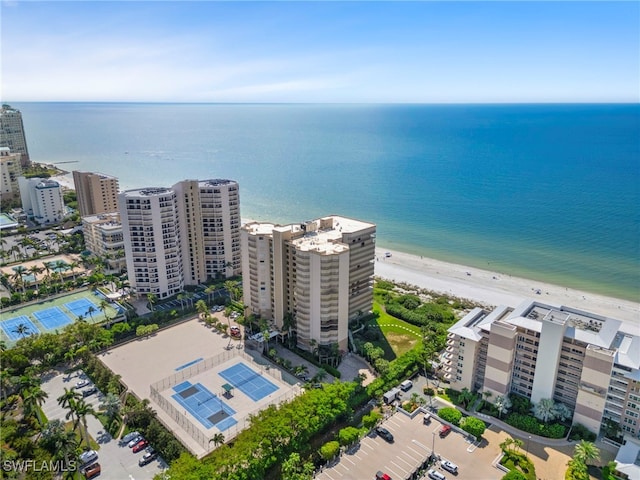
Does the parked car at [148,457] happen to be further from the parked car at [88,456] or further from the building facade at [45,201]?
the building facade at [45,201]

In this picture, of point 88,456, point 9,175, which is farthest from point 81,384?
point 9,175

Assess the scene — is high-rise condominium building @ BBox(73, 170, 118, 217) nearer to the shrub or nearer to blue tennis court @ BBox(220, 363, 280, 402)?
blue tennis court @ BBox(220, 363, 280, 402)

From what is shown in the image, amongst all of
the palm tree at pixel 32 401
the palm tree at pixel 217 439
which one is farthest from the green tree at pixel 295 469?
the palm tree at pixel 32 401

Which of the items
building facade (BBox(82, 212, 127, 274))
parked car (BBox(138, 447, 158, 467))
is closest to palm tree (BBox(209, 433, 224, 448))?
parked car (BBox(138, 447, 158, 467))

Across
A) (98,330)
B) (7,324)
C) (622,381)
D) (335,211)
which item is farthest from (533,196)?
(7,324)

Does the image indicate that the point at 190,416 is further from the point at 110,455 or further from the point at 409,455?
the point at 409,455

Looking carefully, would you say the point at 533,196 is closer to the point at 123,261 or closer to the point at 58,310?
the point at 123,261
